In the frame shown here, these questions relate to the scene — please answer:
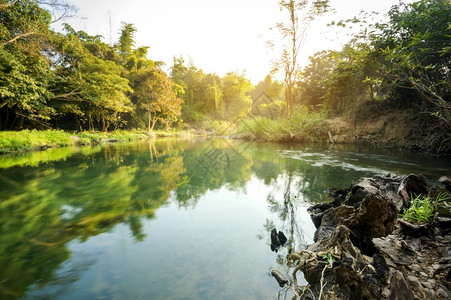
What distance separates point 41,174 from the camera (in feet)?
14.1

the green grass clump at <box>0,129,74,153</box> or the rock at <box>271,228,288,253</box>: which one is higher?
the green grass clump at <box>0,129,74,153</box>

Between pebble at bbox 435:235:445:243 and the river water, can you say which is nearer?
the river water

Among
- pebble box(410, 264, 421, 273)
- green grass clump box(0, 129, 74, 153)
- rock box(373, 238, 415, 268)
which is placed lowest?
pebble box(410, 264, 421, 273)

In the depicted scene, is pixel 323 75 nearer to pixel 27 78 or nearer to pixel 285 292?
pixel 285 292

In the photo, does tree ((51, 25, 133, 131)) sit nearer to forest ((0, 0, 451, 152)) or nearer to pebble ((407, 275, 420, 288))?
forest ((0, 0, 451, 152))

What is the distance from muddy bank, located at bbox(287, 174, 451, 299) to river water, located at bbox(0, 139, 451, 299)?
32 centimetres

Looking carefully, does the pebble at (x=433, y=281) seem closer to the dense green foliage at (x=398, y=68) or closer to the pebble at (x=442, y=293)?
the pebble at (x=442, y=293)

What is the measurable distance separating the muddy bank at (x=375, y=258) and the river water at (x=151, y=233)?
32 centimetres

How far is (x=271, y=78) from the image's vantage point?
15.3m

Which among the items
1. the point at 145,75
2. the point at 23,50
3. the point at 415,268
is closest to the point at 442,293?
the point at 415,268

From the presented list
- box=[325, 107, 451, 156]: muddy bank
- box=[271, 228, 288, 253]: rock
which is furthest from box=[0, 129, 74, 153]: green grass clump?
box=[325, 107, 451, 156]: muddy bank

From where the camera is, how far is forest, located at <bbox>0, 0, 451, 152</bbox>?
496 centimetres

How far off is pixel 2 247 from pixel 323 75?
55.3 ft

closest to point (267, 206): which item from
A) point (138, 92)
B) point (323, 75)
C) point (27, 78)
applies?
point (27, 78)
